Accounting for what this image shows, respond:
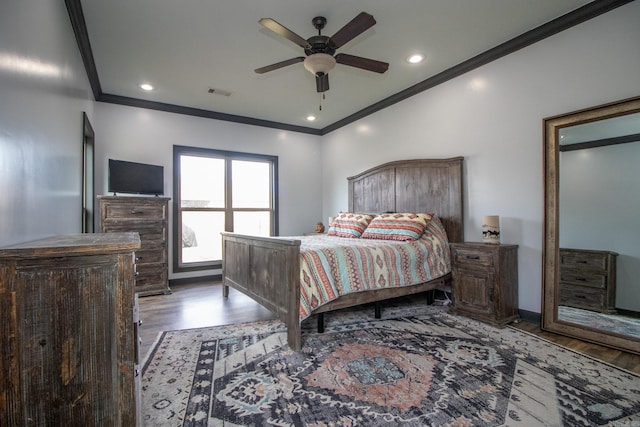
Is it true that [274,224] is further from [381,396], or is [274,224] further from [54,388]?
[54,388]

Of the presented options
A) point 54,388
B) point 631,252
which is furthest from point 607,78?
point 54,388

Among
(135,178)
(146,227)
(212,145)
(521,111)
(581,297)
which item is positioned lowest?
(581,297)

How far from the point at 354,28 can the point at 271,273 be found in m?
2.08

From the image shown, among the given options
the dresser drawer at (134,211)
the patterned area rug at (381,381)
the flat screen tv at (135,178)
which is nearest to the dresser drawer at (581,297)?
the patterned area rug at (381,381)

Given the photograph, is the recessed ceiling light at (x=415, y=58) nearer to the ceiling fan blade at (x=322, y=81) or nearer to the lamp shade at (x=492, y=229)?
the ceiling fan blade at (x=322, y=81)

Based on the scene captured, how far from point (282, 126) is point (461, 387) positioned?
4.94m

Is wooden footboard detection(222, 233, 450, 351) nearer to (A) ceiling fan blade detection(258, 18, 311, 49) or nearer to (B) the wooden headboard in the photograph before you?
(B) the wooden headboard

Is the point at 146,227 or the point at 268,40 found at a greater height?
the point at 268,40

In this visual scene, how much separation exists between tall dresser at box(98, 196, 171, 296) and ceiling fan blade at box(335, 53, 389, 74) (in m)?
2.97

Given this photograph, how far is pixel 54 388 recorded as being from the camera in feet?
3.19

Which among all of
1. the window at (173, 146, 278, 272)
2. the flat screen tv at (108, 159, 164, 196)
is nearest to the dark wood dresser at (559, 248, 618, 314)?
the window at (173, 146, 278, 272)

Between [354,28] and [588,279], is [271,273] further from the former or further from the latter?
[588,279]

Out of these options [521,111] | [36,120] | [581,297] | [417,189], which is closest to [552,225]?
[581,297]

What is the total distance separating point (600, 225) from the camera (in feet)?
8.54
